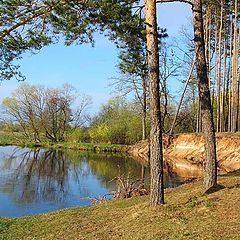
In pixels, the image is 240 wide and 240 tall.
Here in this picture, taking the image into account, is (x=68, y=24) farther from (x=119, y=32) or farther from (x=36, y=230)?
(x=36, y=230)

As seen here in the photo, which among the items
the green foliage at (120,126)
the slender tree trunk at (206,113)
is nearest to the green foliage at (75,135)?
the green foliage at (120,126)

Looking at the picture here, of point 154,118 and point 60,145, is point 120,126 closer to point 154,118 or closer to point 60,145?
point 60,145

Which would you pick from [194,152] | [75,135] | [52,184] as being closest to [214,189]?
[52,184]

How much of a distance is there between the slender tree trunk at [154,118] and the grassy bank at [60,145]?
78.2 feet

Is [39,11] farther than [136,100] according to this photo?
No

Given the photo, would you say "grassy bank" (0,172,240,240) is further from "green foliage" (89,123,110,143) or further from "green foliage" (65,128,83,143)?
"green foliage" (65,128,83,143)

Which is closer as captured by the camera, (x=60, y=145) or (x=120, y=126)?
(x=120, y=126)

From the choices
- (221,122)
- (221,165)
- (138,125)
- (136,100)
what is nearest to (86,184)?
(221,165)

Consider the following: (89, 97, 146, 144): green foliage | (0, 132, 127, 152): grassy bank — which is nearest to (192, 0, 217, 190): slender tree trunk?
(0, 132, 127, 152): grassy bank

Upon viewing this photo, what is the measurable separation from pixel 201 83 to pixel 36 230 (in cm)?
436

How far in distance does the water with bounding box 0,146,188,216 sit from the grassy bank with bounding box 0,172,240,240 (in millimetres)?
3455

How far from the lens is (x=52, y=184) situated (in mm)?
14922

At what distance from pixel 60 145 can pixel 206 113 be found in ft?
Answer: 99.8

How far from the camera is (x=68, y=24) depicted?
26.4 feet
